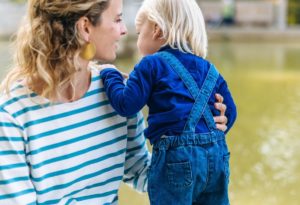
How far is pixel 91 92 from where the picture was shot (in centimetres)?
187

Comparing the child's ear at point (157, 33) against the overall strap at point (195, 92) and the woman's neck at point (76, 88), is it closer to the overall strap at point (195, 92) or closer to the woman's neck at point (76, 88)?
the overall strap at point (195, 92)

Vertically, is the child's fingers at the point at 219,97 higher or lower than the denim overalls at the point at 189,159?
higher

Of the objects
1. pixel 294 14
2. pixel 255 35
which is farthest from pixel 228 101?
pixel 294 14

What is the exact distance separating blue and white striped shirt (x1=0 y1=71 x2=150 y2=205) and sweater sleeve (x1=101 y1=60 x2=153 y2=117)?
0.05m

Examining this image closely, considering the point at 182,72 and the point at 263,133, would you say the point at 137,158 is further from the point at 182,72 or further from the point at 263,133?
the point at 263,133

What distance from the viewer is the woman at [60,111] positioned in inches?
66.8

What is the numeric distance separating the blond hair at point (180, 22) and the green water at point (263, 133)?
912 millimetres

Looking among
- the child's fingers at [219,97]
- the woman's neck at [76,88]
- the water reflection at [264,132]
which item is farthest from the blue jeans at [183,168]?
the water reflection at [264,132]

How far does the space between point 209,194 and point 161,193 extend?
0.57 ft

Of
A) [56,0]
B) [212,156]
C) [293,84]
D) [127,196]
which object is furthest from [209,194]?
[293,84]

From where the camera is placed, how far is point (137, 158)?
6.65ft

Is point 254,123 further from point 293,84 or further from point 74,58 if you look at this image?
point 74,58

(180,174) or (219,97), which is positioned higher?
(219,97)

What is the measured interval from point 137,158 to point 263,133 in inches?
197
